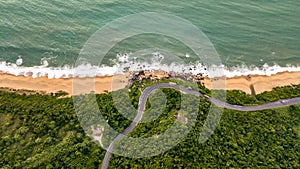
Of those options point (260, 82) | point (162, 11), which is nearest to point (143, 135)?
point (260, 82)

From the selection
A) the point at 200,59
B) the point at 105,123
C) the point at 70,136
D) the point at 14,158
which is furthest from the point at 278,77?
the point at 14,158

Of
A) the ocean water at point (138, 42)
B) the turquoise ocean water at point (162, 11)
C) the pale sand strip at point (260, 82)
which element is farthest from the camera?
the turquoise ocean water at point (162, 11)

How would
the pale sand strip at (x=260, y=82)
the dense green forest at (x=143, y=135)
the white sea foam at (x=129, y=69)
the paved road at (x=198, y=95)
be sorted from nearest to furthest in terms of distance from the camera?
1. the dense green forest at (x=143, y=135)
2. the paved road at (x=198, y=95)
3. the white sea foam at (x=129, y=69)
4. the pale sand strip at (x=260, y=82)

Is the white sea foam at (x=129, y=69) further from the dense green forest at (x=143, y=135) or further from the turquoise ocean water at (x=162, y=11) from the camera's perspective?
the dense green forest at (x=143, y=135)

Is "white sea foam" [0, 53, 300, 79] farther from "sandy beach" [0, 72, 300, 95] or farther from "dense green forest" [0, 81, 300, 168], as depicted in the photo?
"dense green forest" [0, 81, 300, 168]

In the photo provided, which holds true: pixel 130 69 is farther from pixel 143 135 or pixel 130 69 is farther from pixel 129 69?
pixel 143 135

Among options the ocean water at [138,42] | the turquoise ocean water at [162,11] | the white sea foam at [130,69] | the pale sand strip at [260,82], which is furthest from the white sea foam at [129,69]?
the turquoise ocean water at [162,11]
